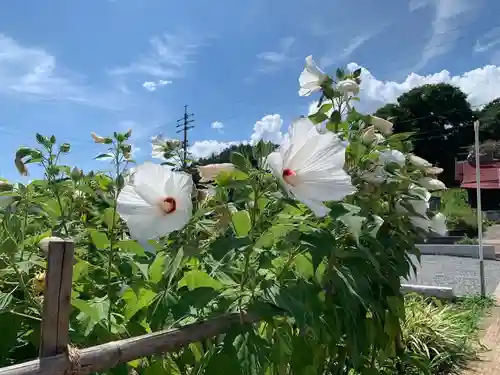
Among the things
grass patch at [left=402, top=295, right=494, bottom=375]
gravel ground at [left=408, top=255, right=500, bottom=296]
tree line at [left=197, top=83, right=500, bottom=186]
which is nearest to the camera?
grass patch at [left=402, top=295, right=494, bottom=375]

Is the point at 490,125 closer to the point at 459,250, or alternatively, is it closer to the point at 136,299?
the point at 459,250

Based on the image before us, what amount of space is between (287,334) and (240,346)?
0.17 metres

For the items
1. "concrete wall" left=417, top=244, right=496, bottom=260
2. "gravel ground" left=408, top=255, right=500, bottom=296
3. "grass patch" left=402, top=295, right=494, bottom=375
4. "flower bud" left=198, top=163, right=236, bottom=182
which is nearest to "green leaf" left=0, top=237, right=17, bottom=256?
"flower bud" left=198, top=163, right=236, bottom=182

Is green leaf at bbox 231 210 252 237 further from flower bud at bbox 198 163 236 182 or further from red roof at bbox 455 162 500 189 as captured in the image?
red roof at bbox 455 162 500 189

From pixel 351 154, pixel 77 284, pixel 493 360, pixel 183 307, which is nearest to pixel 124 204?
pixel 183 307

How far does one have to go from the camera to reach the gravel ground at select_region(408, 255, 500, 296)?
20.8ft

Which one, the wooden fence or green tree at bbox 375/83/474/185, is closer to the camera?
the wooden fence

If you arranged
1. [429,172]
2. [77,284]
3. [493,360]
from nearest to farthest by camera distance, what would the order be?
[77,284] < [429,172] < [493,360]

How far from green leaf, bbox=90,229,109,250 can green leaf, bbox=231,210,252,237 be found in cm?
29

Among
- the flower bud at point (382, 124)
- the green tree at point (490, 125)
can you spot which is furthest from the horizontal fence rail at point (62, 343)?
the green tree at point (490, 125)

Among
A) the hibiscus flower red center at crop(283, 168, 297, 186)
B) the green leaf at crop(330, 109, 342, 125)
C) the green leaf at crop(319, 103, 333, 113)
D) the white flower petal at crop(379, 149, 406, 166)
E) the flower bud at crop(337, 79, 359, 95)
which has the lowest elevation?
the hibiscus flower red center at crop(283, 168, 297, 186)

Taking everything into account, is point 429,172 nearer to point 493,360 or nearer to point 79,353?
point 79,353

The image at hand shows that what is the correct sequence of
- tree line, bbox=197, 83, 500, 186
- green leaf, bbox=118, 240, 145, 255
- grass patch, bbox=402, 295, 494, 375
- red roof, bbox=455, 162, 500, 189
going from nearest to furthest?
green leaf, bbox=118, 240, 145, 255 < grass patch, bbox=402, 295, 494, 375 < red roof, bbox=455, 162, 500, 189 < tree line, bbox=197, 83, 500, 186

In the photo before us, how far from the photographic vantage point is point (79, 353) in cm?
77
